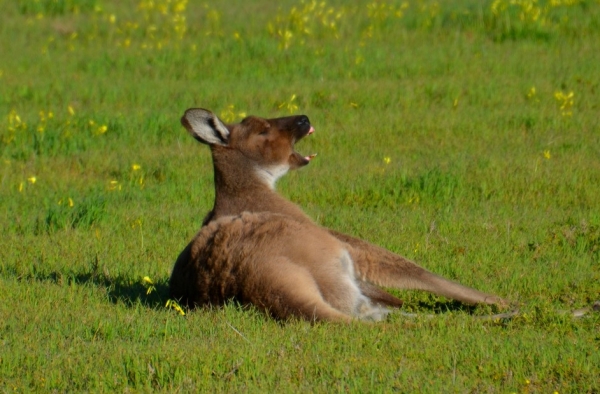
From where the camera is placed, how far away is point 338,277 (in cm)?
568

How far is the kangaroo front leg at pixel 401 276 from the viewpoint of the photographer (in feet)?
19.3

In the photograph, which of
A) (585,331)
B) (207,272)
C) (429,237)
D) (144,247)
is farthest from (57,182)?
(585,331)

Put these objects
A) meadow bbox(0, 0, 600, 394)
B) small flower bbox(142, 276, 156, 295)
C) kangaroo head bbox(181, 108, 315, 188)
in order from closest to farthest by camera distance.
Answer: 1. meadow bbox(0, 0, 600, 394)
2. small flower bbox(142, 276, 156, 295)
3. kangaroo head bbox(181, 108, 315, 188)

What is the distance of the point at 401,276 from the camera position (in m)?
5.94

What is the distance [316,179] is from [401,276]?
364 cm

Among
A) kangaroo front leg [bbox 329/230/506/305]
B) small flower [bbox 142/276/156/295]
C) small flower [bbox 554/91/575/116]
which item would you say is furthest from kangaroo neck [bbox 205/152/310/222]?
small flower [bbox 554/91/575/116]

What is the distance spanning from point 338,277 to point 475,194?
3.63 metres

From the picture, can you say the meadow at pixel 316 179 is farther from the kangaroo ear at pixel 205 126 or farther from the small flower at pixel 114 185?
the kangaroo ear at pixel 205 126

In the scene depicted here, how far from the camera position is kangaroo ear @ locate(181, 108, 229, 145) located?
22.3 ft

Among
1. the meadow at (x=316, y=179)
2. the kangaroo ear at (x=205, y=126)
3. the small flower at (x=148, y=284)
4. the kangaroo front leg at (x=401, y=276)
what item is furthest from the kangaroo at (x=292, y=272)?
the kangaroo ear at (x=205, y=126)

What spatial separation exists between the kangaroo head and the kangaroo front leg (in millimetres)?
1174

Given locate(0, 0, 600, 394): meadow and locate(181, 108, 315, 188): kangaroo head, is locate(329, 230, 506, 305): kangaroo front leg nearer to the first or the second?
locate(0, 0, 600, 394): meadow

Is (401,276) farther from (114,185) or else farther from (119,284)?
(114,185)

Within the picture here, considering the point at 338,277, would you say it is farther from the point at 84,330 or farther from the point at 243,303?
the point at 84,330
